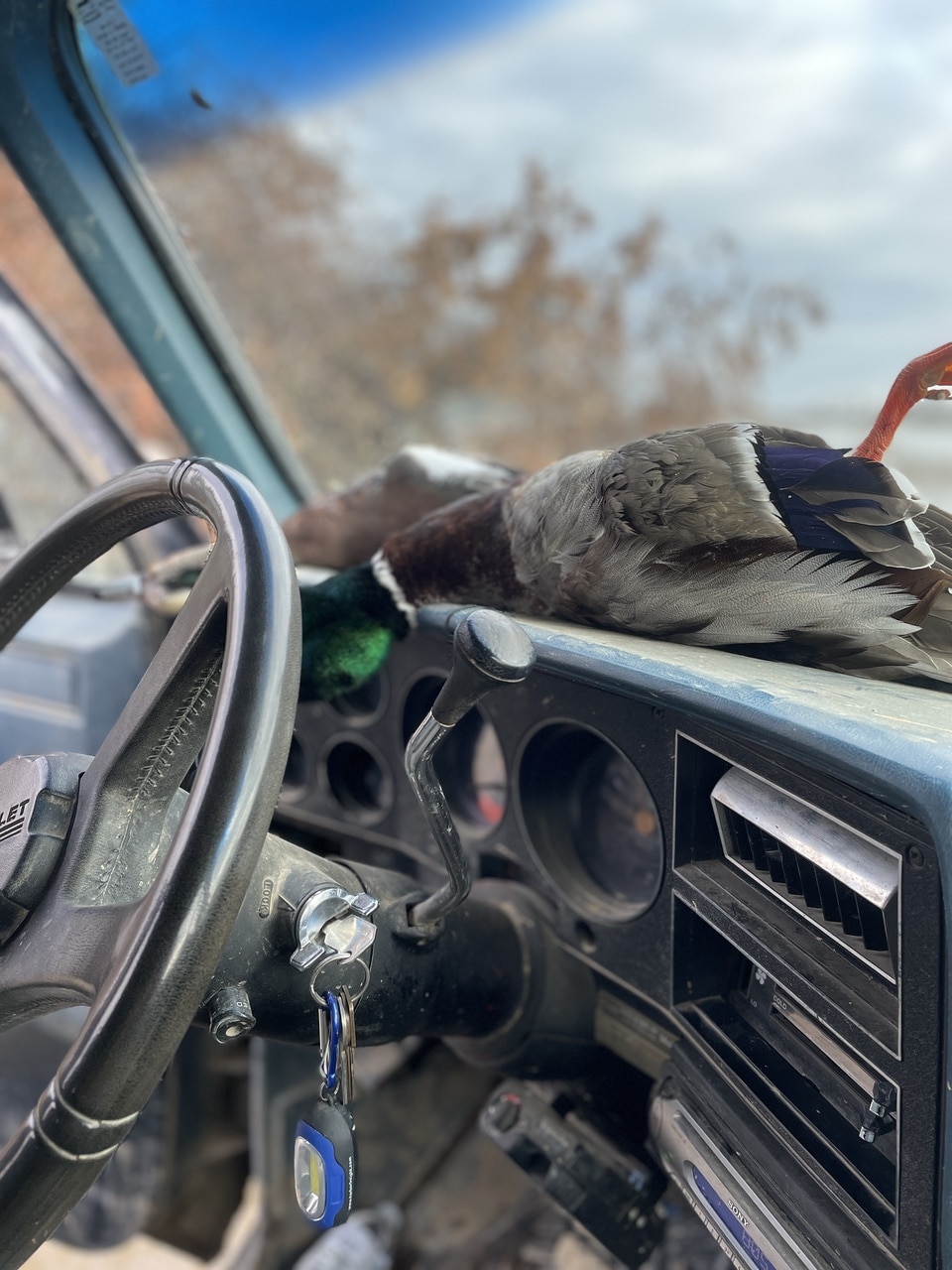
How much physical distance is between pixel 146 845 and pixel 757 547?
0.80 meters

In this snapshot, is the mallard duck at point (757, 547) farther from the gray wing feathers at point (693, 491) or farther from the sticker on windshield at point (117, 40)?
the sticker on windshield at point (117, 40)

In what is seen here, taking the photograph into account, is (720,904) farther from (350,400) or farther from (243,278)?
(243,278)

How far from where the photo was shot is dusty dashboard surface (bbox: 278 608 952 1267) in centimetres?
89

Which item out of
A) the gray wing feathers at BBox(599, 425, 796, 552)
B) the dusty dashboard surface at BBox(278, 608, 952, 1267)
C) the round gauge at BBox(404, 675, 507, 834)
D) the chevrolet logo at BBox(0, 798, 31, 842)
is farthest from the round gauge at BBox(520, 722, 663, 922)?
the chevrolet logo at BBox(0, 798, 31, 842)

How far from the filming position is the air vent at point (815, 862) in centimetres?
93

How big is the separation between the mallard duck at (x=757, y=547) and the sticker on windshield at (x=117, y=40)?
1.19m

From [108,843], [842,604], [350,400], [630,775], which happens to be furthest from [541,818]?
[350,400]

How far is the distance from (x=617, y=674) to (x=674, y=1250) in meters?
1.26

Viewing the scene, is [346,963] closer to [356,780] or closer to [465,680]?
[465,680]

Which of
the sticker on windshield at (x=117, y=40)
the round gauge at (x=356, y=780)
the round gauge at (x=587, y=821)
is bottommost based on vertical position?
the round gauge at (x=356, y=780)

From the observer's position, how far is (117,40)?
1920mm

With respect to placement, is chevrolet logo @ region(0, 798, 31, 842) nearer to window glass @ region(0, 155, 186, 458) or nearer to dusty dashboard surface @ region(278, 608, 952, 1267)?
dusty dashboard surface @ region(278, 608, 952, 1267)

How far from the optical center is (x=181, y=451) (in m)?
2.53

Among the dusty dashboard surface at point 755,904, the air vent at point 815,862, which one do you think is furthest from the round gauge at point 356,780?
the air vent at point 815,862
